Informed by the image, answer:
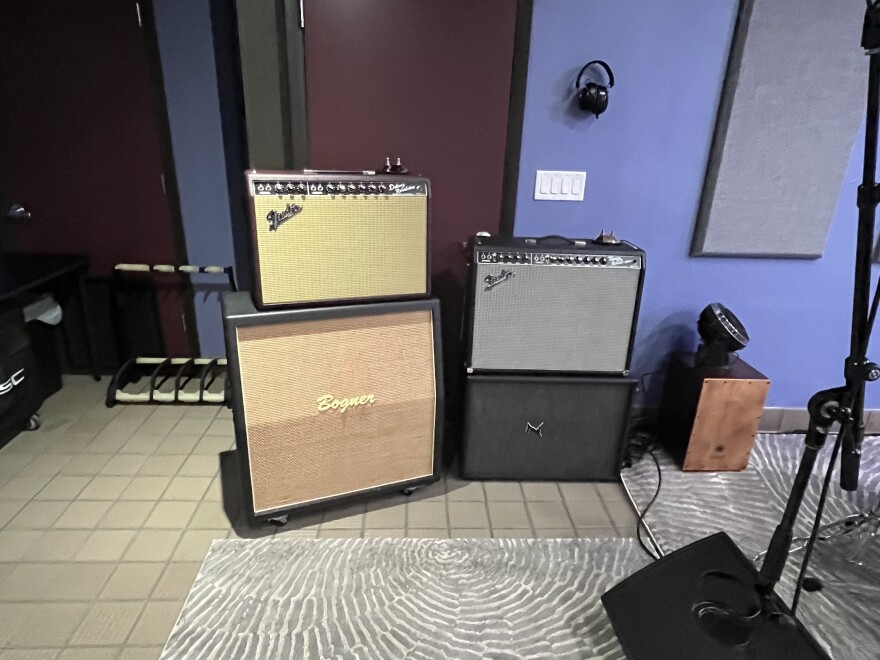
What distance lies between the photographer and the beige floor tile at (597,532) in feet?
5.66

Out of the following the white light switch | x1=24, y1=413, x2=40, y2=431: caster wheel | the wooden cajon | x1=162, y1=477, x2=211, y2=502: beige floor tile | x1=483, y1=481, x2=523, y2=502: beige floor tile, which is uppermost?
the white light switch

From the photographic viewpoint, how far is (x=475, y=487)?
6.36 ft

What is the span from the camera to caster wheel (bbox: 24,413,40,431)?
2.13 meters

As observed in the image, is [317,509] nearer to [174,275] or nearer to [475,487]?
[475,487]

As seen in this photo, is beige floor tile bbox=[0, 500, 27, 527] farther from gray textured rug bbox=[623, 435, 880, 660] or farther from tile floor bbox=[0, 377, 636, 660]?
gray textured rug bbox=[623, 435, 880, 660]

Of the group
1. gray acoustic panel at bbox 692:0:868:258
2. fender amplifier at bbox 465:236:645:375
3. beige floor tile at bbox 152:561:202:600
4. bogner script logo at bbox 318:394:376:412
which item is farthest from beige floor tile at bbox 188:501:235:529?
gray acoustic panel at bbox 692:0:868:258

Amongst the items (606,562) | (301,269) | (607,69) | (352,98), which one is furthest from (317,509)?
(607,69)

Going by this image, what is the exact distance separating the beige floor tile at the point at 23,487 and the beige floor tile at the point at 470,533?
1.39 meters

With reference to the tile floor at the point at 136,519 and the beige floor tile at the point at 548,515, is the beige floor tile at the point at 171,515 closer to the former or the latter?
the tile floor at the point at 136,519

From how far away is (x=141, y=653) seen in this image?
1300 millimetres

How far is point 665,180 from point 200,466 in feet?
6.45

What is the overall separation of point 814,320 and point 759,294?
274 mm

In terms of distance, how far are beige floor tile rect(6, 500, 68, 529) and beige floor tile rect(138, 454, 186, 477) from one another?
10.1 inches

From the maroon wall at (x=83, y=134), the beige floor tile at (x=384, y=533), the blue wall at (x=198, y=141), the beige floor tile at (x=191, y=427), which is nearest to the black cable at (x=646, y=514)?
the beige floor tile at (x=384, y=533)
